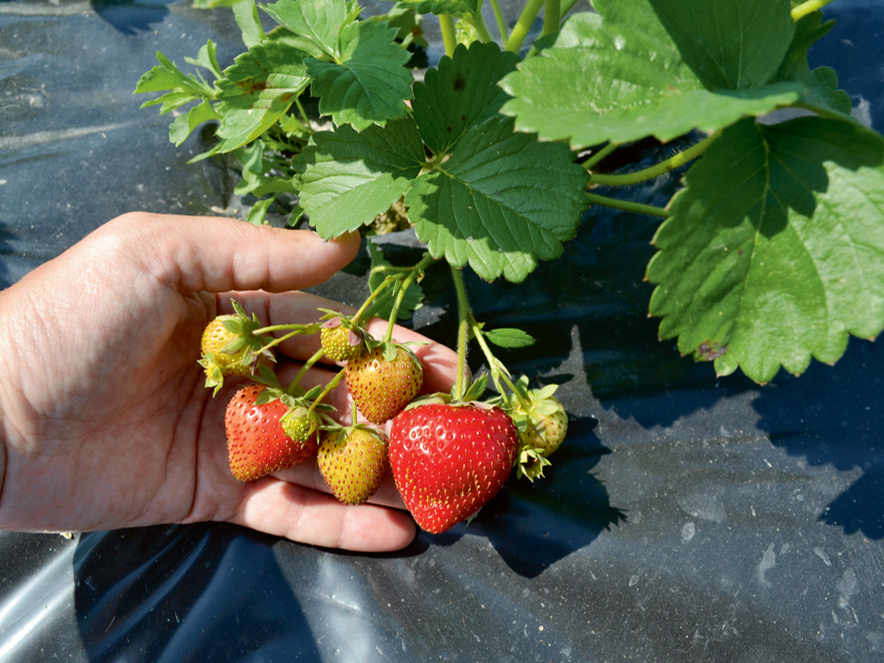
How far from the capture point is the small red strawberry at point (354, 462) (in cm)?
95

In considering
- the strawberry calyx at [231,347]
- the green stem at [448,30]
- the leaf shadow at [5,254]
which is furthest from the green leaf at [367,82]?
the leaf shadow at [5,254]

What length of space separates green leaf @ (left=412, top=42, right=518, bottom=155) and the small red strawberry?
0.52 meters

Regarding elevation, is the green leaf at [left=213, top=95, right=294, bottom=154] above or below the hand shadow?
above

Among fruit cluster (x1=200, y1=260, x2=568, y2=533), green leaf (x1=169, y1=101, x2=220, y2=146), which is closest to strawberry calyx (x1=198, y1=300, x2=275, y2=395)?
fruit cluster (x1=200, y1=260, x2=568, y2=533)

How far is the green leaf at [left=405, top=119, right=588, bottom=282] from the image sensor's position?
0.83 meters

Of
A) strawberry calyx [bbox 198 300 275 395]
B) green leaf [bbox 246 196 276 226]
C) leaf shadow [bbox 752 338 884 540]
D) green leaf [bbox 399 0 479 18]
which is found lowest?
leaf shadow [bbox 752 338 884 540]

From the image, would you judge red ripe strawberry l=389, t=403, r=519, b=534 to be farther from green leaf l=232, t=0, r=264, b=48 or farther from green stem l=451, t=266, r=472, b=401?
green leaf l=232, t=0, r=264, b=48

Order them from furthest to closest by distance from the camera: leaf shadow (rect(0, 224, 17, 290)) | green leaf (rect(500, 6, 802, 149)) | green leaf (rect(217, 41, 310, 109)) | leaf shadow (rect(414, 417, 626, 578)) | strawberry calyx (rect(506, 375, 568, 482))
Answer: leaf shadow (rect(0, 224, 17, 290)) → leaf shadow (rect(414, 417, 626, 578)) → strawberry calyx (rect(506, 375, 568, 482)) → green leaf (rect(217, 41, 310, 109)) → green leaf (rect(500, 6, 802, 149))

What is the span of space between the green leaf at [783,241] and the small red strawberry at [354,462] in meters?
0.51

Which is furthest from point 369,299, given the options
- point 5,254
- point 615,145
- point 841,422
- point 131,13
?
point 131,13

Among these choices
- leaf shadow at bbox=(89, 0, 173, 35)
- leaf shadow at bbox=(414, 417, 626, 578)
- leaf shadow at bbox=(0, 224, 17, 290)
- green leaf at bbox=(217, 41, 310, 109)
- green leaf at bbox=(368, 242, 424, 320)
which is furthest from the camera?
leaf shadow at bbox=(89, 0, 173, 35)

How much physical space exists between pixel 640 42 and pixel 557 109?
0.15 metres

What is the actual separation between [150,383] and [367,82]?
70 cm

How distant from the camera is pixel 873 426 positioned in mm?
1022
